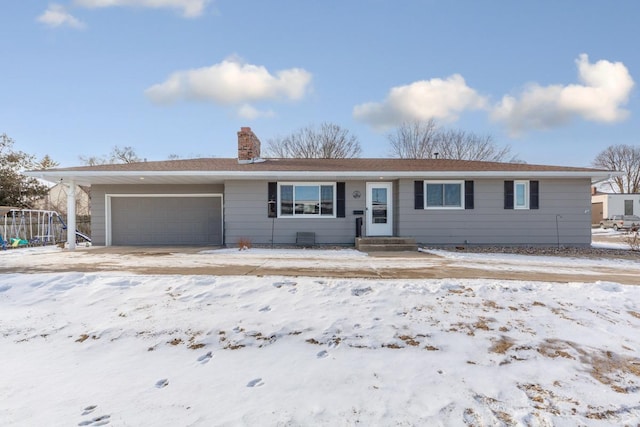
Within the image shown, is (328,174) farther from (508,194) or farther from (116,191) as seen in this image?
(116,191)

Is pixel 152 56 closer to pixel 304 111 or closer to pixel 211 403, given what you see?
pixel 211 403

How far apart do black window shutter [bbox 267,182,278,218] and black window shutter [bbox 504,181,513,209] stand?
7702mm

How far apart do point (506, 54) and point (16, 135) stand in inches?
1048

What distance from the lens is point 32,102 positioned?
1216cm

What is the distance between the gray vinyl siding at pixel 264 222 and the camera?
11094 millimetres

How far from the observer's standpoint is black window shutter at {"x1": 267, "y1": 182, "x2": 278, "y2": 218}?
1111 centimetres

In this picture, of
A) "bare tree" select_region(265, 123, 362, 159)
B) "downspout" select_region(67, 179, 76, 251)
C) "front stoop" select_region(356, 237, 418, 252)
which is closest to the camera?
"front stoop" select_region(356, 237, 418, 252)

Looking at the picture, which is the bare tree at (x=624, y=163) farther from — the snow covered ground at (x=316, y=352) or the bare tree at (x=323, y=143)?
the snow covered ground at (x=316, y=352)

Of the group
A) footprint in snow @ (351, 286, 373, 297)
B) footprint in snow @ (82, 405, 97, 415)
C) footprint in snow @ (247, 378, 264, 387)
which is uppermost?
footprint in snow @ (351, 286, 373, 297)

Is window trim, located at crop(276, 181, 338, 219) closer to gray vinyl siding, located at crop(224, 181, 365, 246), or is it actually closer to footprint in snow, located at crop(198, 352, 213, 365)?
gray vinyl siding, located at crop(224, 181, 365, 246)

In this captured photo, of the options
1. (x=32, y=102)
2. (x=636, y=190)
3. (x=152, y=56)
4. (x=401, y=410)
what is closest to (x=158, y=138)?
(x=32, y=102)

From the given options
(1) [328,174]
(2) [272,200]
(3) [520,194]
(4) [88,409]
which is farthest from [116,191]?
(3) [520,194]

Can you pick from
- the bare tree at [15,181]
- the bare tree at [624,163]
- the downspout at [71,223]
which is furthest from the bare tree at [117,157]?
the bare tree at [624,163]

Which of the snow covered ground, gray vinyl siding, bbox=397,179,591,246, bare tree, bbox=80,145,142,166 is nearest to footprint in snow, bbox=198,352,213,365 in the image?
the snow covered ground
